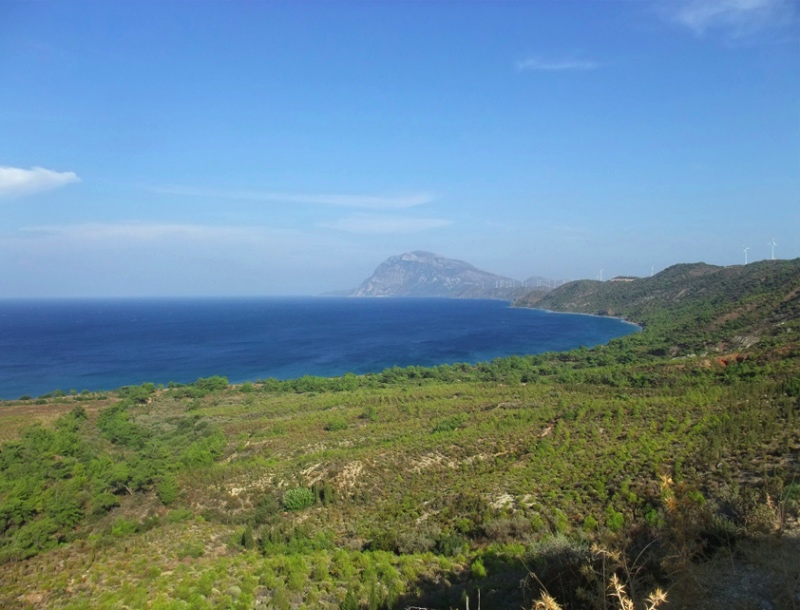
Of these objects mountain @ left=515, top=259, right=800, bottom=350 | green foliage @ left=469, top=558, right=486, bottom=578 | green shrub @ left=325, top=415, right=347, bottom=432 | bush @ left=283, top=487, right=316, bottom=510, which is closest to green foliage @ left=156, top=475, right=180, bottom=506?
bush @ left=283, top=487, right=316, bottom=510

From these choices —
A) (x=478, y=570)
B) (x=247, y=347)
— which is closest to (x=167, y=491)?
(x=478, y=570)

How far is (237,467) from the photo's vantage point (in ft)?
76.8

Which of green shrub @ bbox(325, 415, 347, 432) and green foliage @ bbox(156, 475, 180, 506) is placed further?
green shrub @ bbox(325, 415, 347, 432)

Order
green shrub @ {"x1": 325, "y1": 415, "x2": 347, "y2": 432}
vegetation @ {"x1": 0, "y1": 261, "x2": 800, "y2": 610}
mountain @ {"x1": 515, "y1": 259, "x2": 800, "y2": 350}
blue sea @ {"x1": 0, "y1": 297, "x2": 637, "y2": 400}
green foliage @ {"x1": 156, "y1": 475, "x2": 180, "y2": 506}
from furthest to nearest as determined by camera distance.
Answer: blue sea @ {"x1": 0, "y1": 297, "x2": 637, "y2": 400}
mountain @ {"x1": 515, "y1": 259, "x2": 800, "y2": 350}
green shrub @ {"x1": 325, "y1": 415, "x2": 347, "y2": 432}
green foliage @ {"x1": 156, "y1": 475, "x2": 180, "y2": 506}
vegetation @ {"x1": 0, "y1": 261, "x2": 800, "y2": 610}

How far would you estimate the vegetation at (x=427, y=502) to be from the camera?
6.91 m

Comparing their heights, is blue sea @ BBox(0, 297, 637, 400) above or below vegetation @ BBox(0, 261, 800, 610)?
below

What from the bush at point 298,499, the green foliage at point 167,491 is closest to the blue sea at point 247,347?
the green foliage at point 167,491

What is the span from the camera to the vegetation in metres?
6.91

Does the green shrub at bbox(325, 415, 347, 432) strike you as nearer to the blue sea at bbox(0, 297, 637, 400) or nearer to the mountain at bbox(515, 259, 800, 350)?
the blue sea at bbox(0, 297, 637, 400)

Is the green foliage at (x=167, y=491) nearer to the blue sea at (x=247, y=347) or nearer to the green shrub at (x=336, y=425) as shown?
the green shrub at (x=336, y=425)

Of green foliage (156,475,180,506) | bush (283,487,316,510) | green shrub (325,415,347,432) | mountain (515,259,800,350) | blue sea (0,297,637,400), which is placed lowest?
blue sea (0,297,637,400)

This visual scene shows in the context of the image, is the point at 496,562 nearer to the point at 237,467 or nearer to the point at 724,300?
the point at 237,467

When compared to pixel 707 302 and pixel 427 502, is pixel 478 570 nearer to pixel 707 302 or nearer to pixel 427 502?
pixel 427 502

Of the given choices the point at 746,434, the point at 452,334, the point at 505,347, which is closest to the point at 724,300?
the point at 505,347
